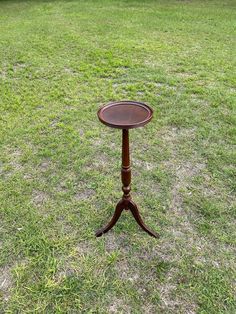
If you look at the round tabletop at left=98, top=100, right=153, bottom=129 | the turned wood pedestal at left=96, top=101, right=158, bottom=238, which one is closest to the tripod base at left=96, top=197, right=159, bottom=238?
the turned wood pedestal at left=96, top=101, right=158, bottom=238

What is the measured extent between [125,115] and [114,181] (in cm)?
80

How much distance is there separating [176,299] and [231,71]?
128 inches

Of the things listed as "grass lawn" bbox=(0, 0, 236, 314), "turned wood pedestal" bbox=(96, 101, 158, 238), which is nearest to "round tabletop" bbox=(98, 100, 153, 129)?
"turned wood pedestal" bbox=(96, 101, 158, 238)

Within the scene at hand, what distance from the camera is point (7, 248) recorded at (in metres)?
1.78

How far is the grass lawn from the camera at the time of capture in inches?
62.0

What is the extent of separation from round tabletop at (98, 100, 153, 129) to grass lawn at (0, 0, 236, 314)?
713mm

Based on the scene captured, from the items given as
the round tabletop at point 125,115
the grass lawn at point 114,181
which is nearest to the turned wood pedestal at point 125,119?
the round tabletop at point 125,115

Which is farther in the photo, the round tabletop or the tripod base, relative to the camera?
the tripod base

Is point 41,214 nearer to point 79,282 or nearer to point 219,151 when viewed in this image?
point 79,282

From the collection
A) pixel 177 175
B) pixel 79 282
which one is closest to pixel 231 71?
pixel 177 175

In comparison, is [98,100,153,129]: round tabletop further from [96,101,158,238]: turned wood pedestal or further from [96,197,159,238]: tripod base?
[96,197,159,238]: tripod base

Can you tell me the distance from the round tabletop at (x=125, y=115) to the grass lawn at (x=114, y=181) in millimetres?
713

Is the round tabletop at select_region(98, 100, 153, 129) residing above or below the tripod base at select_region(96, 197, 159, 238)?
above

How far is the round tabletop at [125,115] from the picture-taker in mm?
1485
